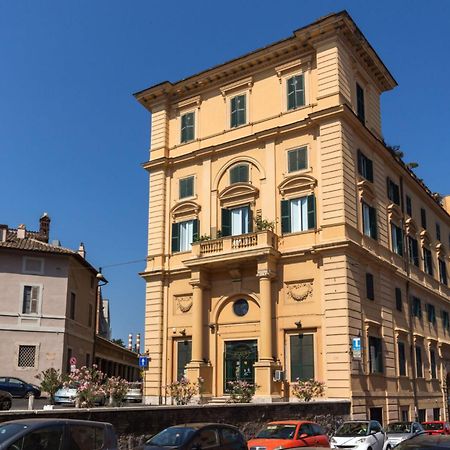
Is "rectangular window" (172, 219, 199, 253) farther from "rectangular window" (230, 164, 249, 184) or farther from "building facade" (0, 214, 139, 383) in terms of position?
"building facade" (0, 214, 139, 383)

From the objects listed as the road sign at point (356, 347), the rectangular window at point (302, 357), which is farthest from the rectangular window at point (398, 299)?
the rectangular window at point (302, 357)

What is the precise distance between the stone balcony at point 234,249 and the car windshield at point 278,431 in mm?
11868

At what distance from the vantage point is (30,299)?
42219 millimetres

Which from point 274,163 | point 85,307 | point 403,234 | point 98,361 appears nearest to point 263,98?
point 274,163

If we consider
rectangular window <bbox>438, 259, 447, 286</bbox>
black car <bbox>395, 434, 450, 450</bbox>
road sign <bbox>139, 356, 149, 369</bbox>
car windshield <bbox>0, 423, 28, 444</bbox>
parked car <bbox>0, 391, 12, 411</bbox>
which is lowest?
black car <bbox>395, 434, 450, 450</bbox>

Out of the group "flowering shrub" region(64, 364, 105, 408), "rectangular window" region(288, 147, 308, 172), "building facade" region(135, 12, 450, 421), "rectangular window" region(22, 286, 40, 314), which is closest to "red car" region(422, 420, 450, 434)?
"building facade" region(135, 12, 450, 421)

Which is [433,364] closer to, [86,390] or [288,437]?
[288,437]

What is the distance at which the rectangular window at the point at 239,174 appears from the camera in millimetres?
32719

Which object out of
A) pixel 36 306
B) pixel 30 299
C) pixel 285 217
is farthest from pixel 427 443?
pixel 30 299

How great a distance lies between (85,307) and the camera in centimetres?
4822

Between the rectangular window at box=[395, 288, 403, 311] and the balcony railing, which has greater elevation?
the balcony railing

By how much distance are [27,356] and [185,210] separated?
1600 centimetres

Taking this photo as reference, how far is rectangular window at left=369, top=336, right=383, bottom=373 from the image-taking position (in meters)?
29.6

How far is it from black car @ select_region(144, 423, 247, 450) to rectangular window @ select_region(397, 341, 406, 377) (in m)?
20.3
